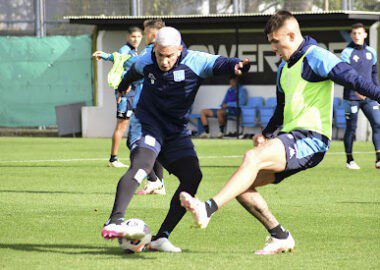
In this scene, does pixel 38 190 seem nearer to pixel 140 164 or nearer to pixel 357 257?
pixel 140 164

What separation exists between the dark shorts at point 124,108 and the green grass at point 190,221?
105 cm

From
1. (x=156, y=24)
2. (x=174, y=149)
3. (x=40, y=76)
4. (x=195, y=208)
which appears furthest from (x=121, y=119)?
(x=40, y=76)

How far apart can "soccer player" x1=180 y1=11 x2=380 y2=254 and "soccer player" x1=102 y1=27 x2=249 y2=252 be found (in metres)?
0.53

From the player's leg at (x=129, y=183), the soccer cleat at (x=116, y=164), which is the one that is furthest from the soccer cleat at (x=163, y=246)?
the soccer cleat at (x=116, y=164)

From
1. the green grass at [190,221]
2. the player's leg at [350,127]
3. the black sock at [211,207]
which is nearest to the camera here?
the black sock at [211,207]

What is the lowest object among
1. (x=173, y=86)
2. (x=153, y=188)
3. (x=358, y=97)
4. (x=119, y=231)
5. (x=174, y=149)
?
(x=153, y=188)

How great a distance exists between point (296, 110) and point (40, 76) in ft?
71.6

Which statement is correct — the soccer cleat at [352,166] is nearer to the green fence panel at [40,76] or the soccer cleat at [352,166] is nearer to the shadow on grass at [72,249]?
the shadow on grass at [72,249]

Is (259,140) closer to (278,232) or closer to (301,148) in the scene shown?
(301,148)

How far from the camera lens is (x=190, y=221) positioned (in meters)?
10.6

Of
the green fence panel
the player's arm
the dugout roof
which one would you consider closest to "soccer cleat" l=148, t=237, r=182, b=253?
the player's arm

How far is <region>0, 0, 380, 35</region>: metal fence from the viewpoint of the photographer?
28453 mm

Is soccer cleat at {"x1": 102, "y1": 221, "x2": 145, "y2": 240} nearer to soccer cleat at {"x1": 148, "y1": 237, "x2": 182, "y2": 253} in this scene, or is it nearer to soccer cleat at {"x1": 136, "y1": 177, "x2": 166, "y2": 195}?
soccer cleat at {"x1": 148, "y1": 237, "x2": 182, "y2": 253}

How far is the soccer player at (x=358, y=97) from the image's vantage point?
55.0ft
